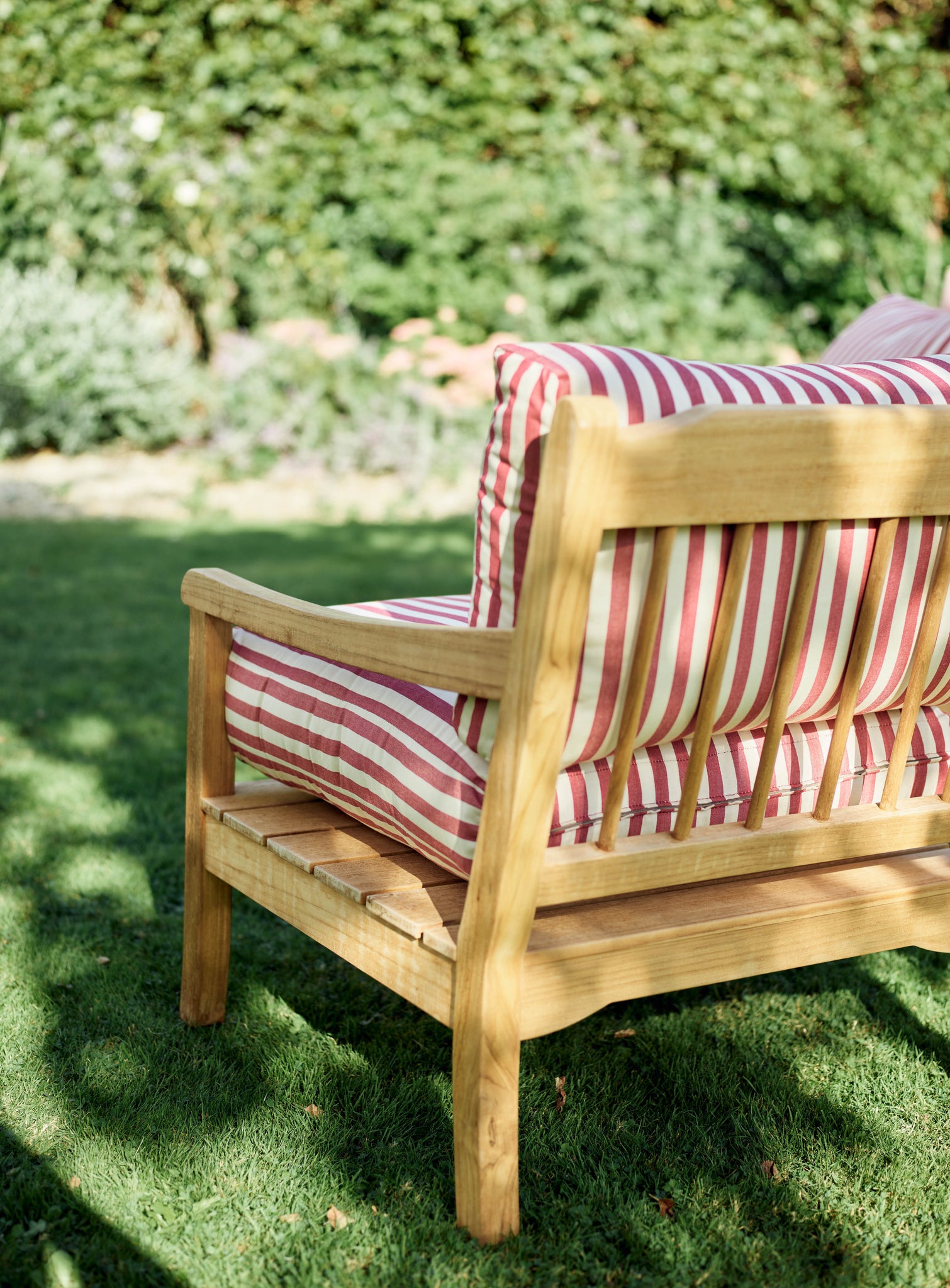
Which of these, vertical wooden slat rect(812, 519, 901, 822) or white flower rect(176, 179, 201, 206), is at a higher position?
white flower rect(176, 179, 201, 206)

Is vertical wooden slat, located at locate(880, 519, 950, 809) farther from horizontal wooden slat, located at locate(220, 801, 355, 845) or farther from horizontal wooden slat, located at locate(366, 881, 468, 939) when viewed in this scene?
horizontal wooden slat, located at locate(220, 801, 355, 845)

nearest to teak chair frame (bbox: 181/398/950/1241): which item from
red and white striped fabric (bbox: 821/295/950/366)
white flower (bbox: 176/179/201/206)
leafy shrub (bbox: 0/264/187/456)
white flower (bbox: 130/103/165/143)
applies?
red and white striped fabric (bbox: 821/295/950/366)

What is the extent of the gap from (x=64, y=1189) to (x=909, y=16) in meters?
8.89

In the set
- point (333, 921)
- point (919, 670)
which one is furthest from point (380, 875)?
point (919, 670)

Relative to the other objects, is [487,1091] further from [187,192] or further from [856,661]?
[187,192]

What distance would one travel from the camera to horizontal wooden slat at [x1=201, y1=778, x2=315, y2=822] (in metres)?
1.98

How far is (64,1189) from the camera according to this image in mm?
1654

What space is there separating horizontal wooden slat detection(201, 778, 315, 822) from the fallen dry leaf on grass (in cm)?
61

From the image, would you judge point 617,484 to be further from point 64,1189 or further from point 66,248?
point 66,248

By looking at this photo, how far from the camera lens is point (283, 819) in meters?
1.92

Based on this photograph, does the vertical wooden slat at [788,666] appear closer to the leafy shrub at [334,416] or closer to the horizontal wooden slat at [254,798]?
the horizontal wooden slat at [254,798]

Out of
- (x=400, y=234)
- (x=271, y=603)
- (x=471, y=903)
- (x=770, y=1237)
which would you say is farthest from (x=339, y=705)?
(x=400, y=234)

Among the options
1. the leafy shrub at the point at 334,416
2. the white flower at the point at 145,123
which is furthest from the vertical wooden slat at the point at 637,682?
the white flower at the point at 145,123

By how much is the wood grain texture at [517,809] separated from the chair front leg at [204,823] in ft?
2.28
